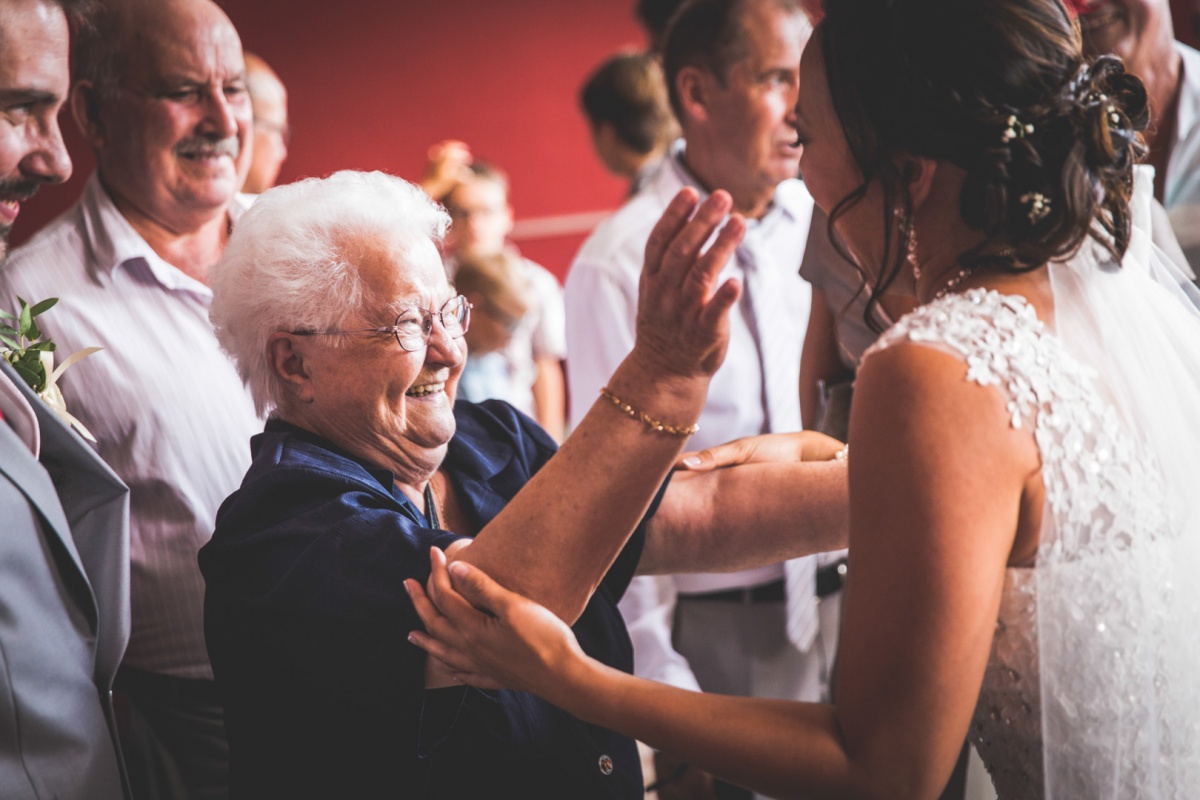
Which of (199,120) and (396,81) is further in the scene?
(396,81)

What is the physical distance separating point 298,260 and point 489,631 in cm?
64

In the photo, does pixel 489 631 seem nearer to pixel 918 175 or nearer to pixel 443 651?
pixel 443 651

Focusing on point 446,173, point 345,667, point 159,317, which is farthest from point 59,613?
point 446,173

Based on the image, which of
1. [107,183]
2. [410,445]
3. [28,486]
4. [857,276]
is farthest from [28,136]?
[857,276]

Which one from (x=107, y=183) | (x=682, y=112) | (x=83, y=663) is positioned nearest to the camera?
(x=83, y=663)

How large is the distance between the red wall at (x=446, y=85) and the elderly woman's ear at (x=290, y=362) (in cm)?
486

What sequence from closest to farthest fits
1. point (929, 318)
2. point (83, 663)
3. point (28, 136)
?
point (929, 318) < point (83, 663) < point (28, 136)

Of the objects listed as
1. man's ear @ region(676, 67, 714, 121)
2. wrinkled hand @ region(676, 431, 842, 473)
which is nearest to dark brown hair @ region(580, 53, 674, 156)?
man's ear @ region(676, 67, 714, 121)

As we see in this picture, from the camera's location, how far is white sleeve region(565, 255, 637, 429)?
261 cm

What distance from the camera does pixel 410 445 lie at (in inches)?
64.6

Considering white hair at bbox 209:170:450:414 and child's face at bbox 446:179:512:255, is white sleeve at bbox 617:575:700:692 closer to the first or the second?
white hair at bbox 209:170:450:414

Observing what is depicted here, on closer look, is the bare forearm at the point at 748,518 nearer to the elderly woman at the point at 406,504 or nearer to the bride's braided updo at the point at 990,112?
the elderly woman at the point at 406,504

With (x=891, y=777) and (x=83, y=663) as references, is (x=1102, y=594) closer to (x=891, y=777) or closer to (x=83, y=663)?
(x=891, y=777)

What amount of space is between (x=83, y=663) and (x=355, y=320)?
0.64 meters
